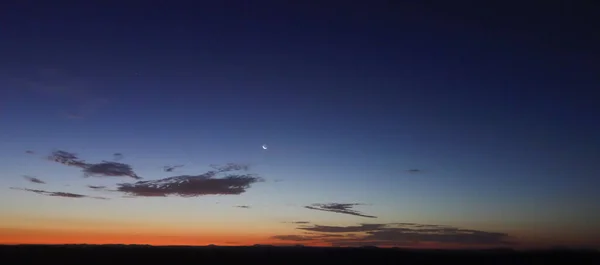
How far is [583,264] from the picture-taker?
79.7m

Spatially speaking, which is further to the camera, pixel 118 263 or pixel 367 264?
pixel 367 264

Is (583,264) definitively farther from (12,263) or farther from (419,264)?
(12,263)

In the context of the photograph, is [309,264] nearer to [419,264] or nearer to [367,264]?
[367,264]

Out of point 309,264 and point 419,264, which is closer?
point 309,264

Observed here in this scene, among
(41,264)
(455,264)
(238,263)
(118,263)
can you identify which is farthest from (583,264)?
(41,264)

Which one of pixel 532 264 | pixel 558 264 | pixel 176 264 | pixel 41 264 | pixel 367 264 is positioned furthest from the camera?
pixel 532 264

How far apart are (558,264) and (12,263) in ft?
253

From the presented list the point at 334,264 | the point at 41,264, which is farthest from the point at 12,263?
the point at 334,264

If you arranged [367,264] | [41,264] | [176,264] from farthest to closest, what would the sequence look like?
1. [367,264]
2. [176,264]
3. [41,264]

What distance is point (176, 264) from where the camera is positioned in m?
69.2

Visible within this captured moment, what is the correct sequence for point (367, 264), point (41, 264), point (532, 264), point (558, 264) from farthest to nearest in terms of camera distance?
1. point (532, 264)
2. point (558, 264)
3. point (367, 264)
4. point (41, 264)

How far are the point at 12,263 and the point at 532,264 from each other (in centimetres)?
7699

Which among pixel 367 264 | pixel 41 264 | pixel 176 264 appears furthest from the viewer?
pixel 367 264

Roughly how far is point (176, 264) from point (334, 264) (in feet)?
75.4
